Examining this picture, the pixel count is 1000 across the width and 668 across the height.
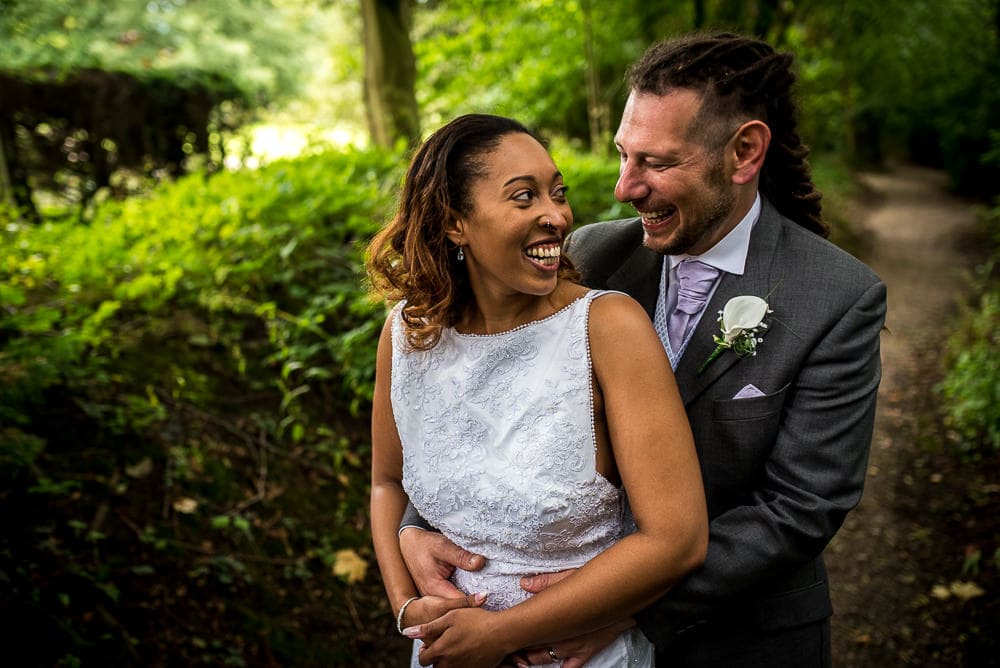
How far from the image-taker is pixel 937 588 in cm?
443

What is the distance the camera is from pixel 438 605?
1.93 metres

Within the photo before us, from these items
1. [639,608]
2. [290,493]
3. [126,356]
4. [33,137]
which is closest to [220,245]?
[126,356]

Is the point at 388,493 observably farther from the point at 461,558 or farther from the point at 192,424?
the point at 192,424

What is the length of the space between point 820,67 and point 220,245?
12170 millimetres

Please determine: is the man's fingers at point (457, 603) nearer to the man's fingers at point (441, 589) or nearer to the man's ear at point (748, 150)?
the man's fingers at point (441, 589)

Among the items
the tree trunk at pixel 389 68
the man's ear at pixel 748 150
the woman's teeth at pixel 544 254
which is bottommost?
the woman's teeth at pixel 544 254

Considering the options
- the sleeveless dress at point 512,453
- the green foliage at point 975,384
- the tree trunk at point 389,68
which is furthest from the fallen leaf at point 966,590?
the tree trunk at point 389,68

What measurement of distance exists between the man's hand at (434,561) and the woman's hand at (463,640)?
0.08m

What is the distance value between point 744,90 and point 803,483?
1049 mm

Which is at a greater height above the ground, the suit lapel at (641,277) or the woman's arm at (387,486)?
the suit lapel at (641,277)

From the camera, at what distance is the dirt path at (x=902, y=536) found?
4066 millimetres

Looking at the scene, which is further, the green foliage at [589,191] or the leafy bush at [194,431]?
the green foliage at [589,191]

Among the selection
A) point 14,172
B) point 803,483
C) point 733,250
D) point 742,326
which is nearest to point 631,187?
point 733,250

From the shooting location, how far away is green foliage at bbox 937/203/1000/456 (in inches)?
225
